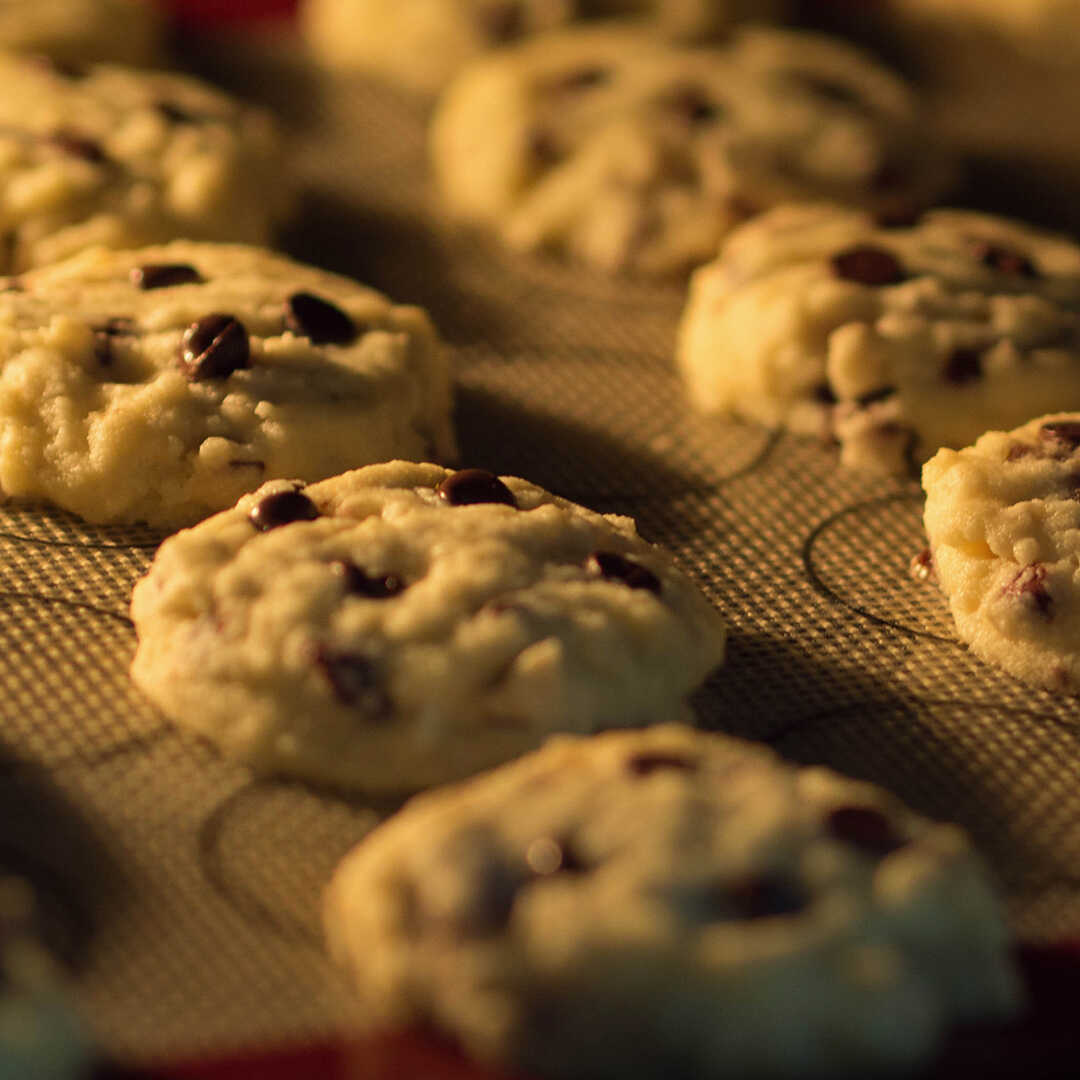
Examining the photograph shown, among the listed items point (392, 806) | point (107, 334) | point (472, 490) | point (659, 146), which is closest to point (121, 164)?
point (107, 334)

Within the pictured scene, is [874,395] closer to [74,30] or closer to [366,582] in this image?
[366,582]

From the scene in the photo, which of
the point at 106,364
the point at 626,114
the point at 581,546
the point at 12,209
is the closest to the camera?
the point at 581,546

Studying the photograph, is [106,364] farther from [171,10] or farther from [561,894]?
[171,10]

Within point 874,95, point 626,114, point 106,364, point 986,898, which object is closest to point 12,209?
point 106,364

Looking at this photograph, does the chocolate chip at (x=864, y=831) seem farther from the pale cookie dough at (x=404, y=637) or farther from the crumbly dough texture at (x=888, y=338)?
the crumbly dough texture at (x=888, y=338)

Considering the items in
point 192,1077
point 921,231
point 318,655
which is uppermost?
point 921,231

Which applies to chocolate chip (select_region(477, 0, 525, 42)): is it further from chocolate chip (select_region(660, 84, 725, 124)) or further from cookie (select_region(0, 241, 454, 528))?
cookie (select_region(0, 241, 454, 528))

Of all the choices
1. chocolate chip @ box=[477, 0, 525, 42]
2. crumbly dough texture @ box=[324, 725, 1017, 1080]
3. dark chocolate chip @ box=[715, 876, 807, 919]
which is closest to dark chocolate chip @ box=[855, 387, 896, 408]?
crumbly dough texture @ box=[324, 725, 1017, 1080]
